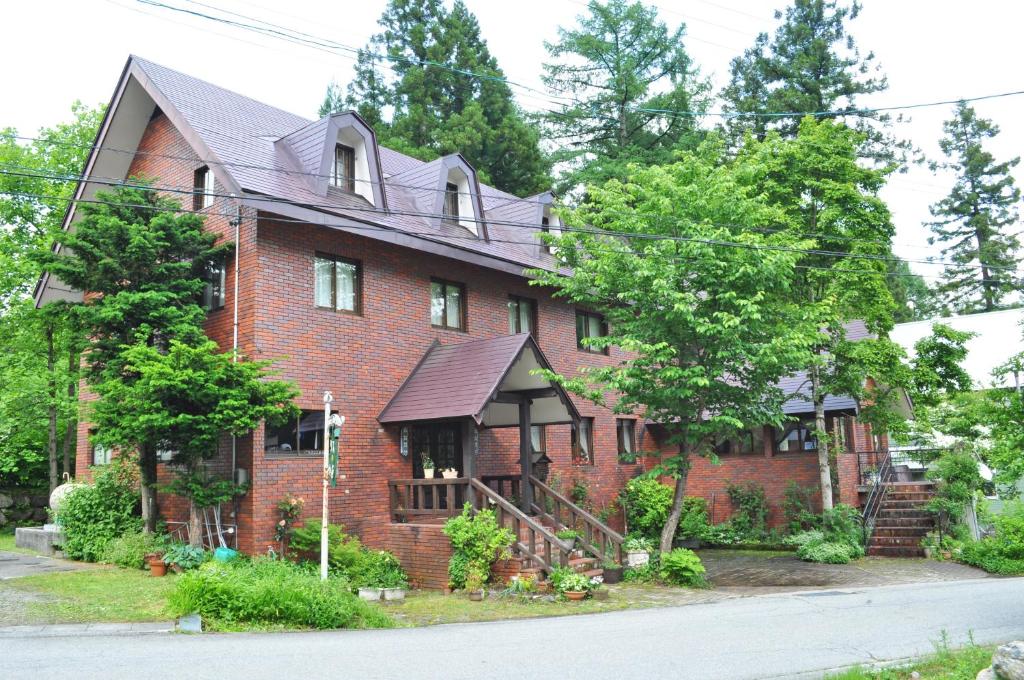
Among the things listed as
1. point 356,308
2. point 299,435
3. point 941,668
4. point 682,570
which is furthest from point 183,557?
point 941,668

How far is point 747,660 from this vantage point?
8.47 metres

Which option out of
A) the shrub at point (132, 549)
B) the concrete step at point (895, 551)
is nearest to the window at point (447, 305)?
the shrub at point (132, 549)

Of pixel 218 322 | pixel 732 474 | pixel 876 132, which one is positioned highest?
pixel 876 132

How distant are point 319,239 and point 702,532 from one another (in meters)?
13.9

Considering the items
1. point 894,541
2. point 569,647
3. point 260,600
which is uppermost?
point 260,600

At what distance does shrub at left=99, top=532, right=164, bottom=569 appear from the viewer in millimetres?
14591

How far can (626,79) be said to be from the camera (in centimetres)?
3653

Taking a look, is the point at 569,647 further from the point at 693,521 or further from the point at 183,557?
the point at 693,521

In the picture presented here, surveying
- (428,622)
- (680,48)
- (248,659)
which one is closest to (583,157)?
(680,48)

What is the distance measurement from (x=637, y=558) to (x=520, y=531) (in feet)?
9.34

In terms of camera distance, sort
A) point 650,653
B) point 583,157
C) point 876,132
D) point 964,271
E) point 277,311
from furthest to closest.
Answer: point 964,271 < point 583,157 < point 876,132 < point 277,311 < point 650,653

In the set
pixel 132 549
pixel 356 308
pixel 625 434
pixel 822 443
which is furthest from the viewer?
pixel 625 434

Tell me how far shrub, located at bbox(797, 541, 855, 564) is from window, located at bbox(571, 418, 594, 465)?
19.5 feet

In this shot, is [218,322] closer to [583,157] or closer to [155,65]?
[155,65]
